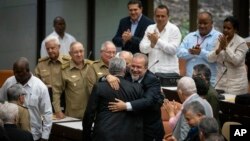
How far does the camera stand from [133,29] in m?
11.4

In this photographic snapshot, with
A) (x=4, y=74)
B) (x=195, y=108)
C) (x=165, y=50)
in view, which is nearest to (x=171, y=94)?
(x=165, y=50)

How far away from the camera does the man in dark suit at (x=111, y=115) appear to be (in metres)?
8.35

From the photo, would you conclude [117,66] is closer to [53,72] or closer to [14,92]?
[14,92]

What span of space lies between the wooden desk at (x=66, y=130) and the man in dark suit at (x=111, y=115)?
1246 millimetres

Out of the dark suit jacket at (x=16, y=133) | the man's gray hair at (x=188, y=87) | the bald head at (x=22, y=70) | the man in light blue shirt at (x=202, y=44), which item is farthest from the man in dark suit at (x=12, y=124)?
the man in light blue shirt at (x=202, y=44)

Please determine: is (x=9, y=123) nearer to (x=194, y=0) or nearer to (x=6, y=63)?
(x=6, y=63)

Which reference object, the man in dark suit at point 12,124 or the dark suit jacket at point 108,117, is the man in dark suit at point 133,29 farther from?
the man in dark suit at point 12,124

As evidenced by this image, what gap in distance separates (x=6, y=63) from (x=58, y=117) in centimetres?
362

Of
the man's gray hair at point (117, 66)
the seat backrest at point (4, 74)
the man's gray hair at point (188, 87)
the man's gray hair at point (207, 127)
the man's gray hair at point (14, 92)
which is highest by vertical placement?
the man's gray hair at point (117, 66)

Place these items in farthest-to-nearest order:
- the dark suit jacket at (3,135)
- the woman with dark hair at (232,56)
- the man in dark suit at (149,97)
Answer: the woman with dark hair at (232,56) → the man in dark suit at (149,97) → the dark suit jacket at (3,135)

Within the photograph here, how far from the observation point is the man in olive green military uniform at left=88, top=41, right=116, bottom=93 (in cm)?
1014

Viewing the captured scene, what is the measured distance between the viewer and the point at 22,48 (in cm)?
1397

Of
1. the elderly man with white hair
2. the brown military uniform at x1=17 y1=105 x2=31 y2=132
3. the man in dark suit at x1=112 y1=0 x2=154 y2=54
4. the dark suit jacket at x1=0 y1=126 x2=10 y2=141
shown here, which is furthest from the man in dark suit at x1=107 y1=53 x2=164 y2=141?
the man in dark suit at x1=112 y1=0 x2=154 y2=54

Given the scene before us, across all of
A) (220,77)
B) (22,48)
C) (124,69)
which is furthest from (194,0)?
(124,69)
